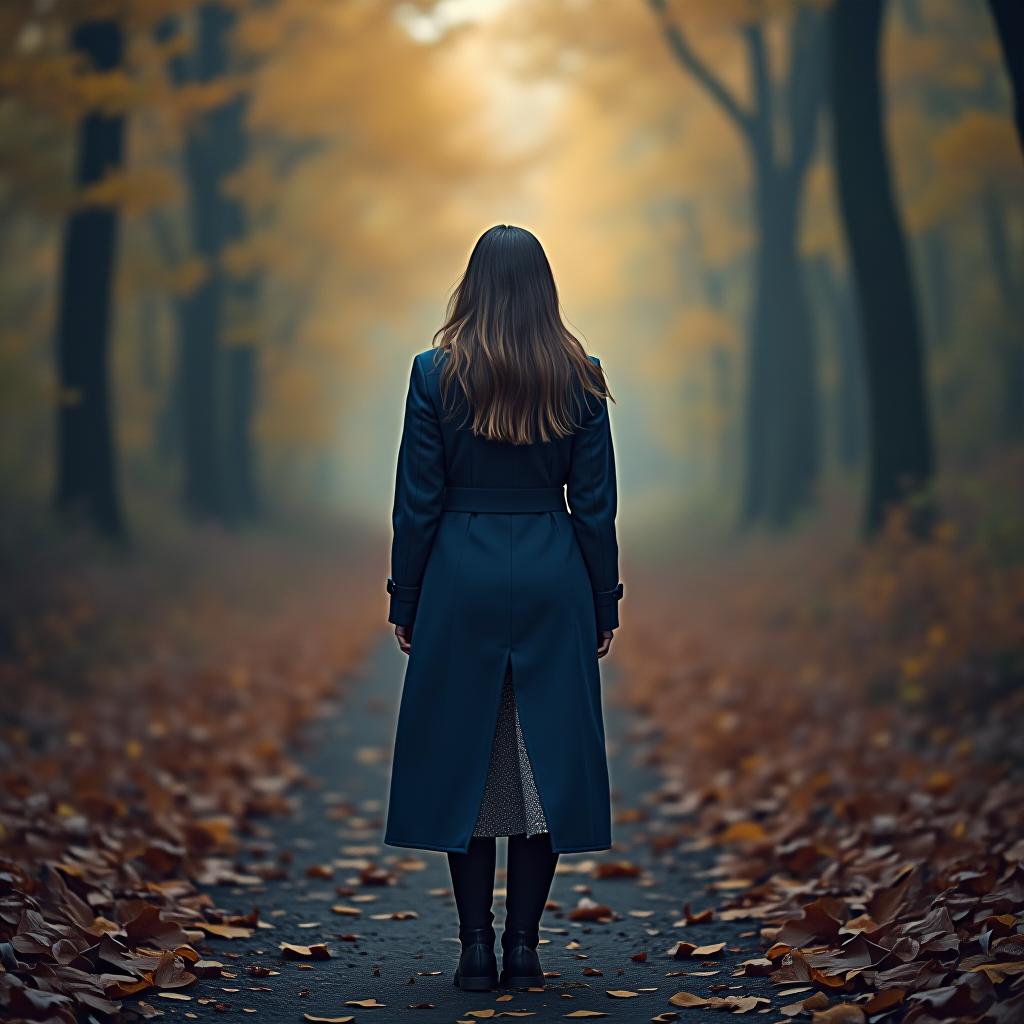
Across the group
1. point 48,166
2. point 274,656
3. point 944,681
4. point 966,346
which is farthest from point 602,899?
point 966,346

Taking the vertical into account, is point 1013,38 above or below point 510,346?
above

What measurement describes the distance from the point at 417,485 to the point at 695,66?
571 inches

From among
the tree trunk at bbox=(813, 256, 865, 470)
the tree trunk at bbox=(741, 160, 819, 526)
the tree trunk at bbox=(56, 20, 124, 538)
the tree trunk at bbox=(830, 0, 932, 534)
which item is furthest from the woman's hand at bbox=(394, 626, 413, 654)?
the tree trunk at bbox=(813, 256, 865, 470)

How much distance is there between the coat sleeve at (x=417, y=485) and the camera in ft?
14.8

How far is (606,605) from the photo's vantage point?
4633 mm

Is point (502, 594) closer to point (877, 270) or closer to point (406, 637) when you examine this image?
point (406, 637)

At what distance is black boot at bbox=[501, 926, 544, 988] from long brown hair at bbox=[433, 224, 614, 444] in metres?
1.67

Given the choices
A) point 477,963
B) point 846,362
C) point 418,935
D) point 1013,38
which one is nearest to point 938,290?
point 846,362

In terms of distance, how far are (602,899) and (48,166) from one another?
436 inches

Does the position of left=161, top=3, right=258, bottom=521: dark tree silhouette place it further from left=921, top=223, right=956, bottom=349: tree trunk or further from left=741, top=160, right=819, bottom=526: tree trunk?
left=921, top=223, right=956, bottom=349: tree trunk

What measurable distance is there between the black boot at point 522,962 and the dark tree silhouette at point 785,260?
15.3m

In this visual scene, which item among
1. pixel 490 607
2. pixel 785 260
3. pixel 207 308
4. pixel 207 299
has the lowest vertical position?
pixel 490 607

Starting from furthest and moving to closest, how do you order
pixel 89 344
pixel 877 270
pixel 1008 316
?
pixel 1008 316
pixel 89 344
pixel 877 270

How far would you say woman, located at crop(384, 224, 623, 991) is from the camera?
4.43 meters
